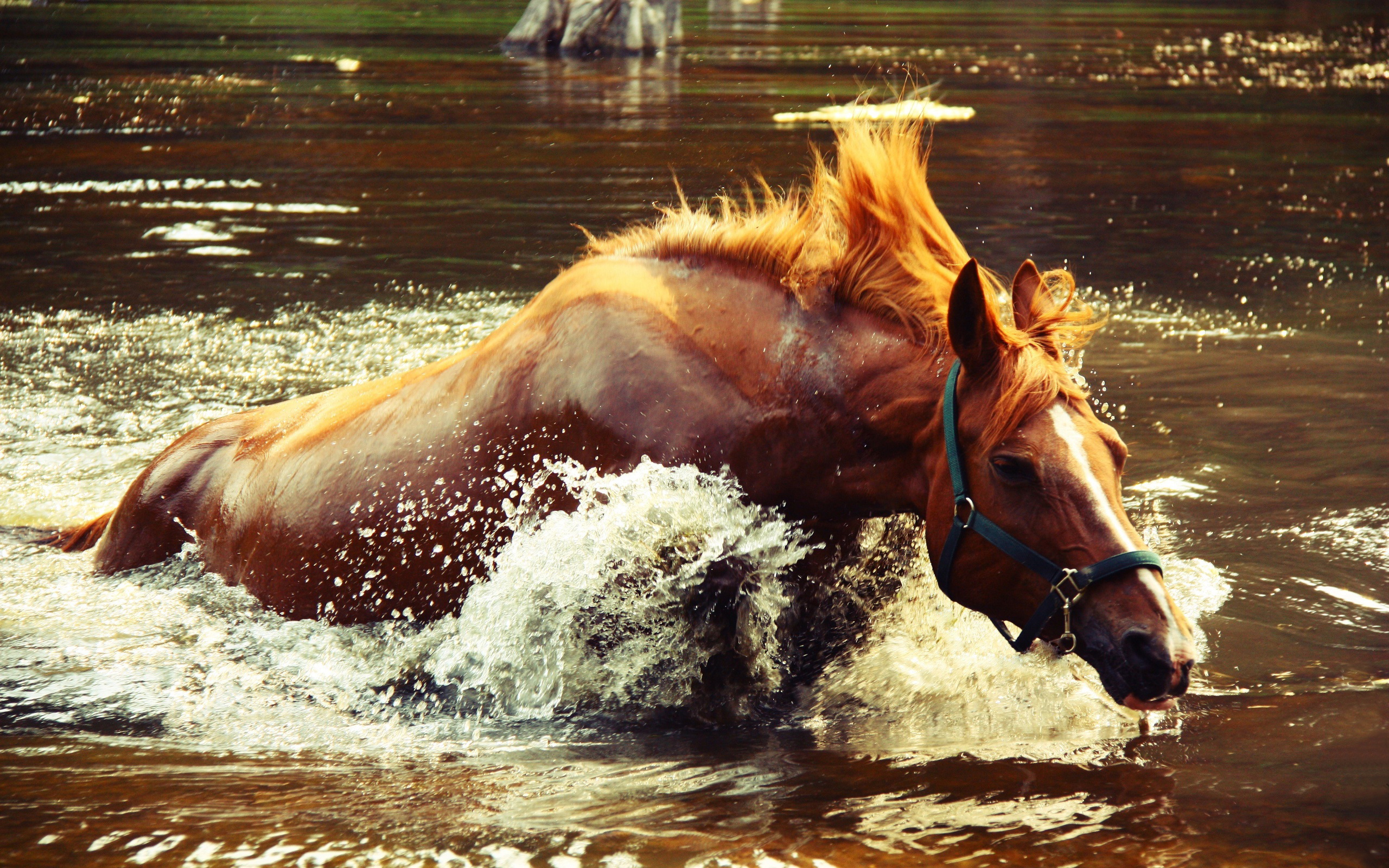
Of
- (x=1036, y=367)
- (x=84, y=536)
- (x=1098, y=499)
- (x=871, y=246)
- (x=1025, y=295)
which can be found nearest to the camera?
(x=1098, y=499)

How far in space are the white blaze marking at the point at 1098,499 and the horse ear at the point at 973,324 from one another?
22cm

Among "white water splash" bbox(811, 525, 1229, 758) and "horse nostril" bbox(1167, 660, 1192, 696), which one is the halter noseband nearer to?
"horse nostril" bbox(1167, 660, 1192, 696)

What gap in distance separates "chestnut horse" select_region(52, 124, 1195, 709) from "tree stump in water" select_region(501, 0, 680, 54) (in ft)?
78.2

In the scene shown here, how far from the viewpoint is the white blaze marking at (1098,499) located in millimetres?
2861

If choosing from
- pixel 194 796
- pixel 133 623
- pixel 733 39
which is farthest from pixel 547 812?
pixel 733 39

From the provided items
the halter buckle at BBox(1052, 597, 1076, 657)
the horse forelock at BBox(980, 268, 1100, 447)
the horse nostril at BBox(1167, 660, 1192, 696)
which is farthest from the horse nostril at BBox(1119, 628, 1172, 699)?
the horse forelock at BBox(980, 268, 1100, 447)

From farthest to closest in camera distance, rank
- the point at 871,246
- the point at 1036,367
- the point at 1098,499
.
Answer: the point at 871,246, the point at 1036,367, the point at 1098,499

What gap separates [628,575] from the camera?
3.51 m

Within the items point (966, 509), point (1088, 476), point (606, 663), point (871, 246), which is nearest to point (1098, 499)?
point (1088, 476)

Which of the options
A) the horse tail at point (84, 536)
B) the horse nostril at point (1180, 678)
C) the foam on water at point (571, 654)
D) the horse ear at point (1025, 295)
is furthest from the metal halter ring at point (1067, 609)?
the horse tail at point (84, 536)

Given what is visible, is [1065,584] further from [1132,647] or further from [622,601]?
[622,601]

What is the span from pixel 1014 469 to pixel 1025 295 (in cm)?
55

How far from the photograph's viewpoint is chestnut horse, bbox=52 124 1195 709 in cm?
298

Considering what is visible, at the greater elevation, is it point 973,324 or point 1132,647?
point 973,324
